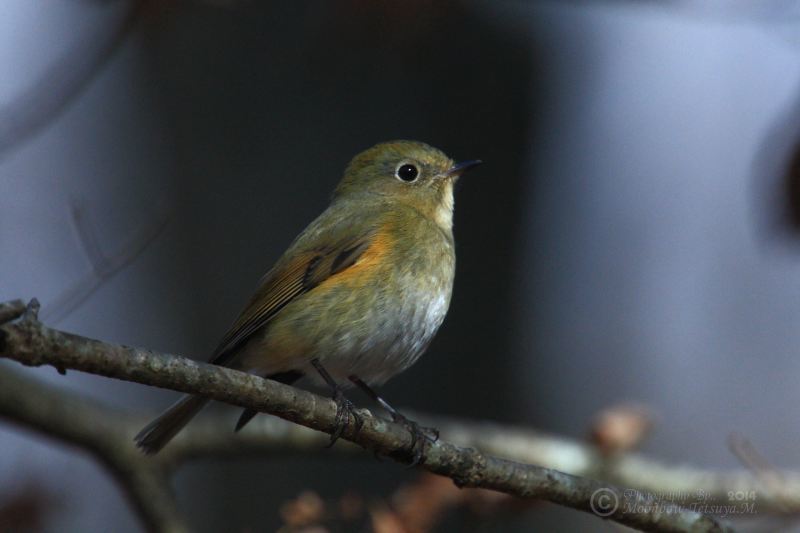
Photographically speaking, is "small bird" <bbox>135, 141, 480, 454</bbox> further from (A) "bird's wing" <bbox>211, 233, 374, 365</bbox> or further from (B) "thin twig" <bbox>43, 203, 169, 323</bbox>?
(B) "thin twig" <bbox>43, 203, 169, 323</bbox>

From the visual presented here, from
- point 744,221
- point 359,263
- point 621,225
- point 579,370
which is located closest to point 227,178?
point 359,263

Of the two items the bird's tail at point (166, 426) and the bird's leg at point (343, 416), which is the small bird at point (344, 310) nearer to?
the bird's tail at point (166, 426)

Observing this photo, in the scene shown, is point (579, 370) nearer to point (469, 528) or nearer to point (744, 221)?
point (744, 221)

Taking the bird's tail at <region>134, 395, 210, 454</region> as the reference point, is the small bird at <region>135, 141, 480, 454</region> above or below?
above

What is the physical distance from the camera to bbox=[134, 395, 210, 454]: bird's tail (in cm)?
335

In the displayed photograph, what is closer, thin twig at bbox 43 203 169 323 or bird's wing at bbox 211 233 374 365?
thin twig at bbox 43 203 169 323

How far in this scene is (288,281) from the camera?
11.6 feet

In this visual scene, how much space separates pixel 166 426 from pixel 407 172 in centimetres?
155

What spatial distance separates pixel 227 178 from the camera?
531 cm

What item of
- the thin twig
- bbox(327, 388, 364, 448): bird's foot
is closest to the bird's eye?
the thin twig

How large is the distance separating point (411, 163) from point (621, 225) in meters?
6.15

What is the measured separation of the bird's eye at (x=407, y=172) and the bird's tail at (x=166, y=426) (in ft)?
4.57

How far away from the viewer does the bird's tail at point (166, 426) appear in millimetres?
3354

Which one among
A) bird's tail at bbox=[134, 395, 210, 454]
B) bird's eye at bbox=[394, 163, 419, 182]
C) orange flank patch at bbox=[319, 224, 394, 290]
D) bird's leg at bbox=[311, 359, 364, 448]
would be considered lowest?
bird's tail at bbox=[134, 395, 210, 454]
